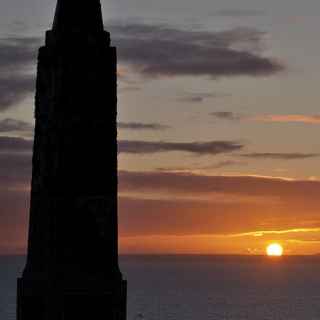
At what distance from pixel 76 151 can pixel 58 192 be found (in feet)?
1.51

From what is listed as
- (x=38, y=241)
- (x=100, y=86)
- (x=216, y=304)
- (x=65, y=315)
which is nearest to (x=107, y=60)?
(x=100, y=86)

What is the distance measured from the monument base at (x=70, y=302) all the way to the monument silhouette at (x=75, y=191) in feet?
0.03

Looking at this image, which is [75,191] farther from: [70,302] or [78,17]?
[78,17]

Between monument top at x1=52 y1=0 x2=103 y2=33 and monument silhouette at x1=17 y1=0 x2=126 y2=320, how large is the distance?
Answer: 0.08 meters

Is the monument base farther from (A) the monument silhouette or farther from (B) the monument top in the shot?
(B) the monument top

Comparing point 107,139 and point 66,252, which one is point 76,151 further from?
point 66,252

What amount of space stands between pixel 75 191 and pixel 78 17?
1911mm

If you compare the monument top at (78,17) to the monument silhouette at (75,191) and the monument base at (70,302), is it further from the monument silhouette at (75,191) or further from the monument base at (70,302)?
the monument base at (70,302)

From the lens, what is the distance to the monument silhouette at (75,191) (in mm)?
10203

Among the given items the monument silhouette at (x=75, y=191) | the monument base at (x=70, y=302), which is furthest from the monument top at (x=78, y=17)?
the monument base at (x=70, y=302)

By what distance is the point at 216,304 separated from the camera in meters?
129

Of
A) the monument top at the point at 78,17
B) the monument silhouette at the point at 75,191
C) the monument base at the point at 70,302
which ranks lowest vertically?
the monument base at the point at 70,302

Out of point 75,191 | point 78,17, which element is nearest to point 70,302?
point 75,191

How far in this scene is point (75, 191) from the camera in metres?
10.3
